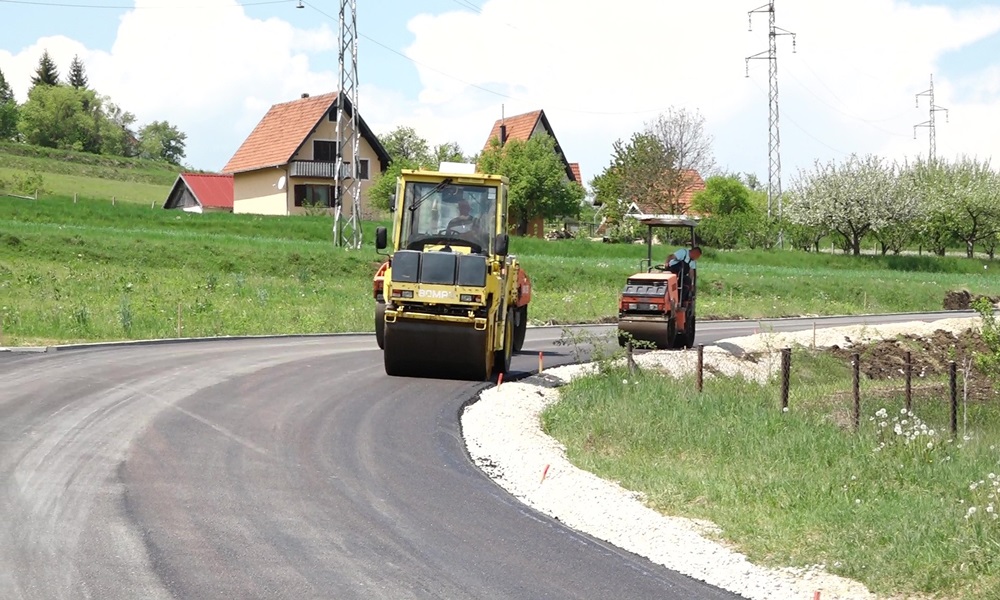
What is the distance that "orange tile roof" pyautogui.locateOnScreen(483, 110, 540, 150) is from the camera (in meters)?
80.8

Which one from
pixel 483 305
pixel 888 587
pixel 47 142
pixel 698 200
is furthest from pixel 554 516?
pixel 47 142

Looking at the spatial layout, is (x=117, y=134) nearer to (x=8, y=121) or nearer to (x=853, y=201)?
(x=8, y=121)

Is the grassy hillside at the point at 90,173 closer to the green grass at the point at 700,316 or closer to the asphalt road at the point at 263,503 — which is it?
the green grass at the point at 700,316

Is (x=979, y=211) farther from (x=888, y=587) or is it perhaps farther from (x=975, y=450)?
(x=888, y=587)

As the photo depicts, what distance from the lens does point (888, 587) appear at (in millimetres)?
8227

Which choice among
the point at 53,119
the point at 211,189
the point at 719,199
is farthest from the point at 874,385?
the point at 53,119

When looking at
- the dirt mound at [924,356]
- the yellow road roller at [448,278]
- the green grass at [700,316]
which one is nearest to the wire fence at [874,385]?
the dirt mound at [924,356]

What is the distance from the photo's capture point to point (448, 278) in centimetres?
1811

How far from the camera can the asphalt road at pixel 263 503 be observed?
26.8ft

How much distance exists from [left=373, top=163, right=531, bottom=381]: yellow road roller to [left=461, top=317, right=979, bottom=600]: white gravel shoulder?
0.91 meters

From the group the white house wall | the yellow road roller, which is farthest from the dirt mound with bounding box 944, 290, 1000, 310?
the yellow road roller

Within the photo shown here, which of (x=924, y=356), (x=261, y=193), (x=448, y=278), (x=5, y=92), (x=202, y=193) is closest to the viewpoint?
(x=448, y=278)

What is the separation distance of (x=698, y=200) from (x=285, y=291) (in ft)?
203

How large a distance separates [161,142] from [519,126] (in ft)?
260
